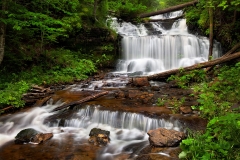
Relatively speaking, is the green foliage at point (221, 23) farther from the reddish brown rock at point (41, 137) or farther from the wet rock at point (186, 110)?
the reddish brown rock at point (41, 137)

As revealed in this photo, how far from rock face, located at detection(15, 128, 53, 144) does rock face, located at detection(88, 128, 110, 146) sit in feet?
3.57

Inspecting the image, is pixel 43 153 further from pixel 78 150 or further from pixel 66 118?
pixel 66 118

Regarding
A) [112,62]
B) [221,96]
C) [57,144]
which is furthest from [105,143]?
[112,62]

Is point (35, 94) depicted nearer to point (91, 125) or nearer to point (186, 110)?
point (91, 125)

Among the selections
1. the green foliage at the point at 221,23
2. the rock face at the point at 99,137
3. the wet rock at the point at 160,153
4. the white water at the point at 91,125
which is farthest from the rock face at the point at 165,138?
the green foliage at the point at 221,23

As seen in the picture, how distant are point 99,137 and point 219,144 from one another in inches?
113

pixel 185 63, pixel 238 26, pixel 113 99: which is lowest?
pixel 113 99

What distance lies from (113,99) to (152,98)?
4.44 ft

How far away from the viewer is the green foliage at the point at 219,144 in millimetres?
3646

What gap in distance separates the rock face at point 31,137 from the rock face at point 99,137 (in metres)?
1.09

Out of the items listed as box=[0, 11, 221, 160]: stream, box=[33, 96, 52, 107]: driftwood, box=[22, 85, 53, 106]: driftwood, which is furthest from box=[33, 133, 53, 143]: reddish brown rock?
box=[22, 85, 53, 106]: driftwood

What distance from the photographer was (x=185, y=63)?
13.3 metres

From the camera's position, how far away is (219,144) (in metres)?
3.81

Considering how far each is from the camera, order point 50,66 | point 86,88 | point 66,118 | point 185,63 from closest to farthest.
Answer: point 66,118, point 86,88, point 50,66, point 185,63
